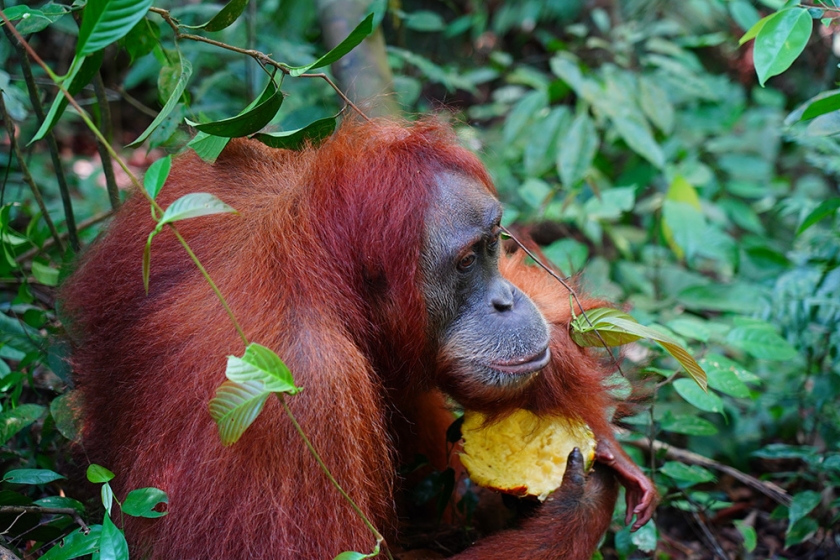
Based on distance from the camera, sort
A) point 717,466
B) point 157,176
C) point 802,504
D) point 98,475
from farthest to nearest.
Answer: point 717,466
point 802,504
point 98,475
point 157,176

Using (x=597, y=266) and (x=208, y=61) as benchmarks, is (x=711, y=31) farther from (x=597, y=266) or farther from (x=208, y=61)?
(x=208, y=61)

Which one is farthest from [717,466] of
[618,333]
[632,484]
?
[618,333]

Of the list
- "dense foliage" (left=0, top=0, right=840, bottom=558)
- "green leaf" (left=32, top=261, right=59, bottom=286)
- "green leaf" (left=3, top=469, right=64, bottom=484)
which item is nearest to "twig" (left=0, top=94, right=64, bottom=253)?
"dense foliage" (left=0, top=0, right=840, bottom=558)

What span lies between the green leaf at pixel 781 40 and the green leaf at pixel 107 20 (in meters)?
1.57

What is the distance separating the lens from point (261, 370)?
5.12 feet

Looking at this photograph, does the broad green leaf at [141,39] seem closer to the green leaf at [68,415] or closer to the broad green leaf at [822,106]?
the green leaf at [68,415]

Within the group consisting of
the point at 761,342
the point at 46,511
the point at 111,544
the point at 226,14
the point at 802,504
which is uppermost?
the point at 226,14

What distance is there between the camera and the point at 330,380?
1.91 metres

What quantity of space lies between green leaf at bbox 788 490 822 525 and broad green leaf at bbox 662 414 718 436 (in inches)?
14.5

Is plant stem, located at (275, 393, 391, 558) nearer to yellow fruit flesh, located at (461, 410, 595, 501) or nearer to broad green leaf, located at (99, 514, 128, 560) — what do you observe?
broad green leaf, located at (99, 514, 128, 560)

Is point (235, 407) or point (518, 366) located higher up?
point (235, 407)

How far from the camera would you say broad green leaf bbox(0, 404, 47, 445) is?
2293mm

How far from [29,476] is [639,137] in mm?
3143

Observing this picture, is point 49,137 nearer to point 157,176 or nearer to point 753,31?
point 157,176
